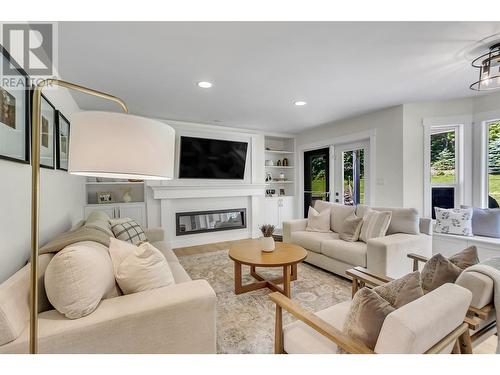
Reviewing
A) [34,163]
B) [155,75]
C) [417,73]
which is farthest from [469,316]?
[155,75]

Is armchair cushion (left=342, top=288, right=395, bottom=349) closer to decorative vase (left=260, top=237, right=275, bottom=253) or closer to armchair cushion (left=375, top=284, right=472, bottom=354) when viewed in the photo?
armchair cushion (left=375, top=284, right=472, bottom=354)

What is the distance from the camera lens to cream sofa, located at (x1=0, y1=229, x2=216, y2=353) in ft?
3.35

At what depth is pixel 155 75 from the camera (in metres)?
2.41

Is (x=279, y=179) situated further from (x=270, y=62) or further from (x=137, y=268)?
(x=137, y=268)

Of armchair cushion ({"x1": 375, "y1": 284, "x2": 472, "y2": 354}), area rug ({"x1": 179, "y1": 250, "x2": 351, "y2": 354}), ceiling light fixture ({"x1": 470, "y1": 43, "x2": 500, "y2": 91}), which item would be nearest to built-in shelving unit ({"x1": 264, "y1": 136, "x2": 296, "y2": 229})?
area rug ({"x1": 179, "y1": 250, "x2": 351, "y2": 354})

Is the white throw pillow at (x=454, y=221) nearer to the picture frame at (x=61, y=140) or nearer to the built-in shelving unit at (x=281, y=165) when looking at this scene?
the built-in shelving unit at (x=281, y=165)

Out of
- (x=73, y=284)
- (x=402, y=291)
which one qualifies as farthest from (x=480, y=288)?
(x=73, y=284)

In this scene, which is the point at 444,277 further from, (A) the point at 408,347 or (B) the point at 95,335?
(B) the point at 95,335

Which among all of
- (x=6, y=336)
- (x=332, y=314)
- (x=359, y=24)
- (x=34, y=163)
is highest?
(x=359, y=24)

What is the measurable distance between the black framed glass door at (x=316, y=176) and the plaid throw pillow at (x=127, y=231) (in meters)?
3.68

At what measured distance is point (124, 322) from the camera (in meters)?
1.15

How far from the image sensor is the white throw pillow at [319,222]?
348 cm

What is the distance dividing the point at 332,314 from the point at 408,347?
1.90 feet

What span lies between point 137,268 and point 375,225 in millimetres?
2598
